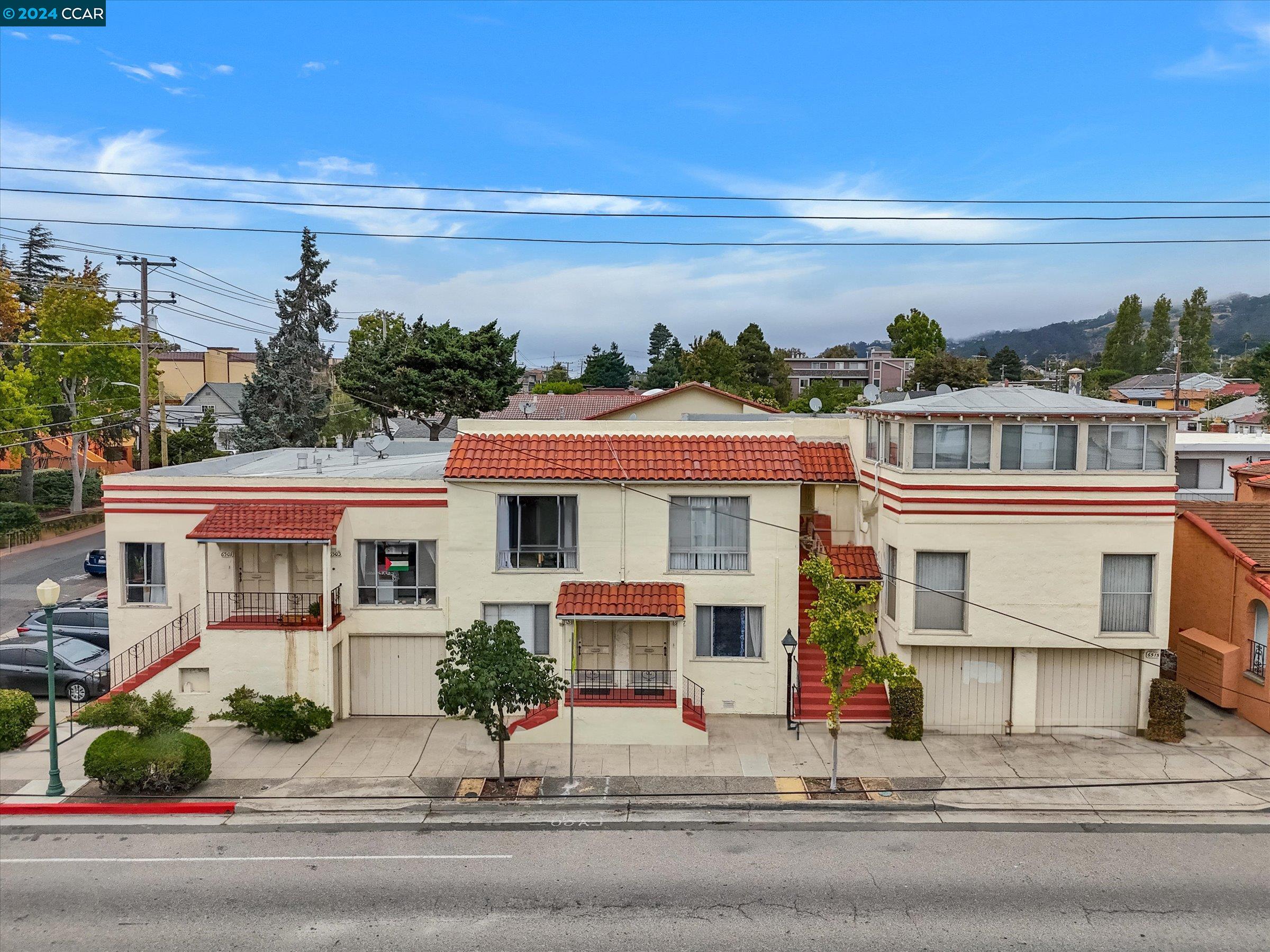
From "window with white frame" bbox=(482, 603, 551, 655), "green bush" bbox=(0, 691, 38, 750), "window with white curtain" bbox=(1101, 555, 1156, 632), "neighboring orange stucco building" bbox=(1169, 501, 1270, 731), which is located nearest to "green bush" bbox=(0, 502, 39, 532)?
"green bush" bbox=(0, 691, 38, 750)

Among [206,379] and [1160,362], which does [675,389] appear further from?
[1160,362]

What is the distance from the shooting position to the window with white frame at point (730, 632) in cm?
2112

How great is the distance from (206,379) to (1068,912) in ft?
317

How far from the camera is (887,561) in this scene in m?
21.1

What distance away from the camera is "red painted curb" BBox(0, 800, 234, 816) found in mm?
15797

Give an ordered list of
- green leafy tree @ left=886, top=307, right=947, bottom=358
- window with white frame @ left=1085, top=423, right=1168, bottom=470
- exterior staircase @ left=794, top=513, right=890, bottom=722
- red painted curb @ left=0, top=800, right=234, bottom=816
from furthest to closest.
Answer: green leafy tree @ left=886, top=307, right=947, bottom=358 → exterior staircase @ left=794, top=513, right=890, bottom=722 → window with white frame @ left=1085, top=423, right=1168, bottom=470 → red painted curb @ left=0, top=800, right=234, bottom=816

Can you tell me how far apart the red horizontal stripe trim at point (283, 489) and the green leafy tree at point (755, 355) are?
58.3 metres

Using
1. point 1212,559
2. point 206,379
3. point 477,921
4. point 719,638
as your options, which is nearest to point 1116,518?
point 1212,559

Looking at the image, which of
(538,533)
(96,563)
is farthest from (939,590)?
(96,563)

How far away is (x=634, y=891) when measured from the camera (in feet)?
42.8

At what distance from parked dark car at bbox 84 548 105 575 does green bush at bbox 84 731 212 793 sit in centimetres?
2216

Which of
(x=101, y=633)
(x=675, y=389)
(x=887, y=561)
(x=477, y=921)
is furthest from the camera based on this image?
(x=675, y=389)

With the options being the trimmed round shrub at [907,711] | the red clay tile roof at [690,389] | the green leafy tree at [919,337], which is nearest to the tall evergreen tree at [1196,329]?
the green leafy tree at [919,337]

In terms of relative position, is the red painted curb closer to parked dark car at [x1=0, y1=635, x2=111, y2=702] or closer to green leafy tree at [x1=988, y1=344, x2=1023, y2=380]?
parked dark car at [x1=0, y1=635, x2=111, y2=702]
